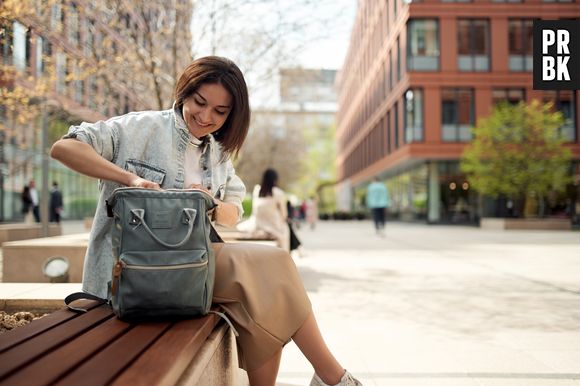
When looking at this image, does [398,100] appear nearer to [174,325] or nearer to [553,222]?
[553,222]

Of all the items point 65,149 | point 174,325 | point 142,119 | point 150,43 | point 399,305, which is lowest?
point 399,305

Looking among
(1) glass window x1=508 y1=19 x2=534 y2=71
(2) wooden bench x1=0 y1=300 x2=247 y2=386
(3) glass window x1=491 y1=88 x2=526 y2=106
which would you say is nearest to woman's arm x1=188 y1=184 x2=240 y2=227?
(2) wooden bench x1=0 y1=300 x2=247 y2=386

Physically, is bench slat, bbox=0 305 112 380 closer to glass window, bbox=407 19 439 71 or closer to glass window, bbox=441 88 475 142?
glass window, bbox=441 88 475 142

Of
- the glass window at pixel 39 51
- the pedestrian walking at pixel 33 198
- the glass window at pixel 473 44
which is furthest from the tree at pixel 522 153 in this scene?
the pedestrian walking at pixel 33 198

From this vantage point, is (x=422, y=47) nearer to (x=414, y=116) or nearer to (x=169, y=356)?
(x=414, y=116)

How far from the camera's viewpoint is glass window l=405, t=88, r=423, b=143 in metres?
28.9

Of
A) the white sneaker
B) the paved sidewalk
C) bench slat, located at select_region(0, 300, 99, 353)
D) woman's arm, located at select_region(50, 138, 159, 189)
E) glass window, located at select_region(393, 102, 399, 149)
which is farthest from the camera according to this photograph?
glass window, located at select_region(393, 102, 399, 149)

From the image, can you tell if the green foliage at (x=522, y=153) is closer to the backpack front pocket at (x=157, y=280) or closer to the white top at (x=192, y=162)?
the white top at (x=192, y=162)

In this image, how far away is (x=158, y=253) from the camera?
1.81 m

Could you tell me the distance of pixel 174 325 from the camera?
1862 mm

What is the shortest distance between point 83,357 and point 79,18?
876 cm

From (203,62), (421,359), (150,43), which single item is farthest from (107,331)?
(150,43)

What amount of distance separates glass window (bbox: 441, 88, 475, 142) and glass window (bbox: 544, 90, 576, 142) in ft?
13.7

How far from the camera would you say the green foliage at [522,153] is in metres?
22.7
